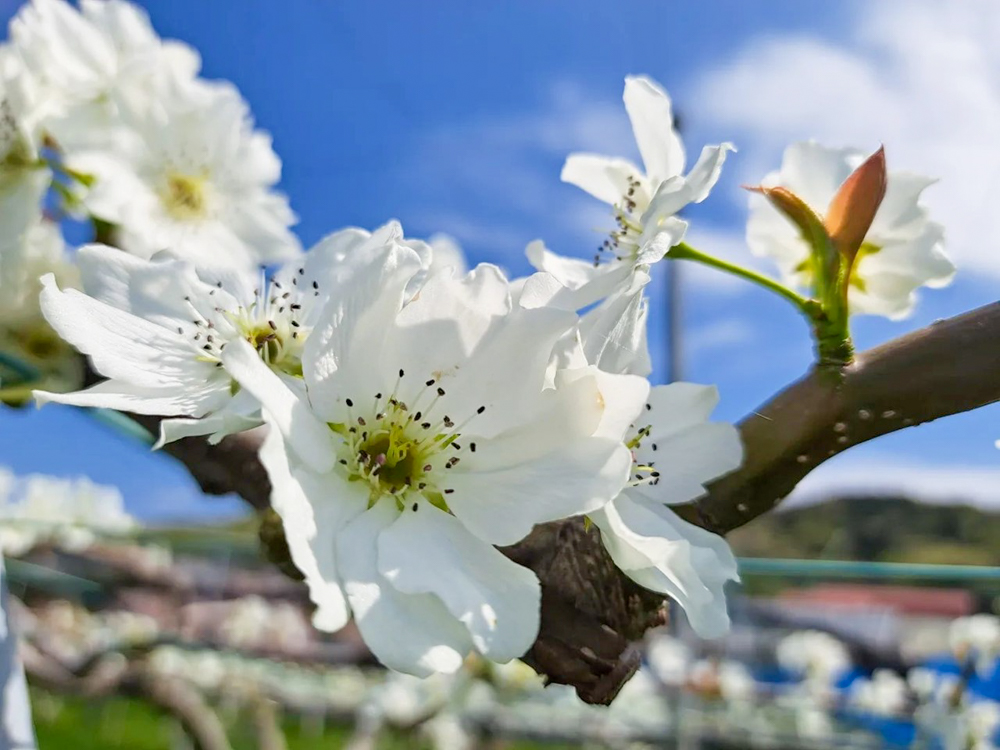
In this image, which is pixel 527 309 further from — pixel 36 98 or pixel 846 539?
pixel 846 539

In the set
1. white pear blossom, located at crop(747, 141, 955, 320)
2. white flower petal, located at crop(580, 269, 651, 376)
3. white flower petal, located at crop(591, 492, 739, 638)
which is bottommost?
white flower petal, located at crop(591, 492, 739, 638)

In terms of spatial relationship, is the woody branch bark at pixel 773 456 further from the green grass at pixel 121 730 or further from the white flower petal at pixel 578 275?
the green grass at pixel 121 730

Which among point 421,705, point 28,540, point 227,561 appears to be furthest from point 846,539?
point 28,540

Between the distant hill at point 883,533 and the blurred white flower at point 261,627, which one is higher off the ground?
the distant hill at point 883,533

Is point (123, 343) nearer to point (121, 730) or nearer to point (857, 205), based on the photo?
point (857, 205)

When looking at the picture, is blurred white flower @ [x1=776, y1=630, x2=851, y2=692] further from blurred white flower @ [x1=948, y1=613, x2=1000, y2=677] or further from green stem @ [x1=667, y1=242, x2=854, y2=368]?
green stem @ [x1=667, y1=242, x2=854, y2=368]

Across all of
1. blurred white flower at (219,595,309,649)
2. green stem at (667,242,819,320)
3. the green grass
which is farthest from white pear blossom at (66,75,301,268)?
the green grass

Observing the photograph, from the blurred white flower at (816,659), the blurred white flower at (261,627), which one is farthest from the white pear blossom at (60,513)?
the blurred white flower at (816,659)

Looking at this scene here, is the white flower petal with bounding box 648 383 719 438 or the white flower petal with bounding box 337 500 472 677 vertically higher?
the white flower petal with bounding box 648 383 719 438
